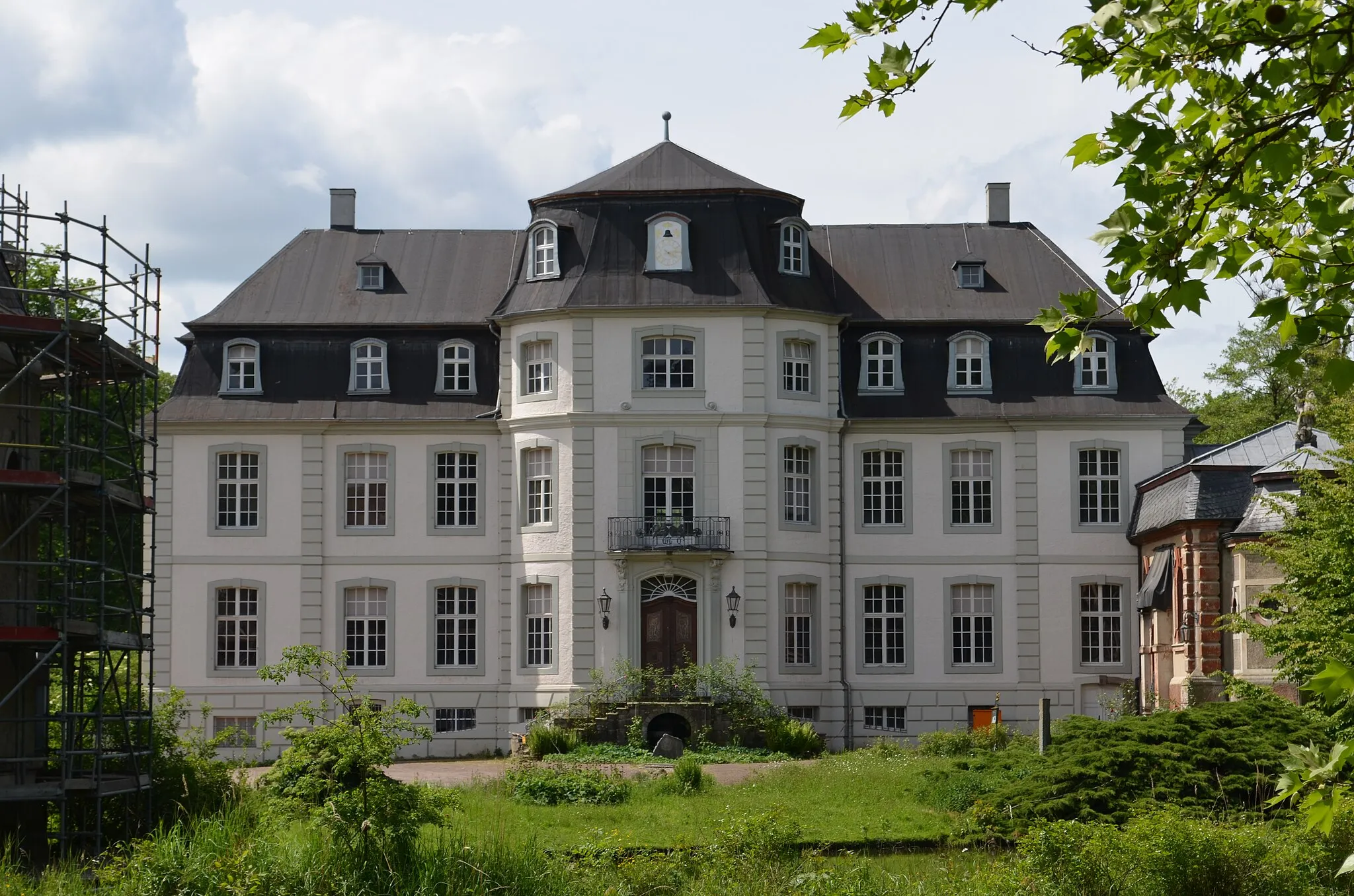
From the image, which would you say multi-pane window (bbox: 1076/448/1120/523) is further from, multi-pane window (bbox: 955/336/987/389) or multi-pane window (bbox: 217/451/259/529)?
multi-pane window (bbox: 217/451/259/529)

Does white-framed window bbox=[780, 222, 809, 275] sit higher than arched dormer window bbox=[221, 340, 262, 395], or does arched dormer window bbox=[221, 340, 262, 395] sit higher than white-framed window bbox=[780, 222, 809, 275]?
white-framed window bbox=[780, 222, 809, 275]

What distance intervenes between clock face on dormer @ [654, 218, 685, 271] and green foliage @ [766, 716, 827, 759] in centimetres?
862

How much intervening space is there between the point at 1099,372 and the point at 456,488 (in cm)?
1260

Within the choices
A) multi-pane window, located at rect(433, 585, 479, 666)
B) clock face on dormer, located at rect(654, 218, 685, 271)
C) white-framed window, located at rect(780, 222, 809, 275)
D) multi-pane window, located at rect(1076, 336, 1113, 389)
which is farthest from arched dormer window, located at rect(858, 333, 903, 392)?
multi-pane window, located at rect(433, 585, 479, 666)

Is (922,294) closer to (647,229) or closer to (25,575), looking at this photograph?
(647,229)

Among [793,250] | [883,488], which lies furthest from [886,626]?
[793,250]

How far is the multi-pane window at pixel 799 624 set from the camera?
33875 mm

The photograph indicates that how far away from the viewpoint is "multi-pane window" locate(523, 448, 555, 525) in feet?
112

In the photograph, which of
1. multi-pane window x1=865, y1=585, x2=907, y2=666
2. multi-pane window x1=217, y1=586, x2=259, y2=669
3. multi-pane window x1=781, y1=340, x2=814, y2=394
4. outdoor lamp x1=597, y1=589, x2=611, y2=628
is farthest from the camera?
multi-pane window x1=217, y1=586, x2=259, y2=669

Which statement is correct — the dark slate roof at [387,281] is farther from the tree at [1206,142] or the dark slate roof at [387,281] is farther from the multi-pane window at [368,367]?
the tree at [1206,142]

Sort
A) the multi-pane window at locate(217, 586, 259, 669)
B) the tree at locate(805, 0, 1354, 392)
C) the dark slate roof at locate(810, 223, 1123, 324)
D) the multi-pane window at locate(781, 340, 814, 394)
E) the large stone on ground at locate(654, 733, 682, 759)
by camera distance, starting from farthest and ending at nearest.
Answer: the dark slate roof at locate(810, 223, 1123, 324) → the multi-pane window at locate(217, 586, 259, 669) → the multi-pane window at locate(781, 340, 814, 394) → the large stone on ground at locate(654, 733, 682, 759) → the tree at locate(805, 0, 1354, 392)

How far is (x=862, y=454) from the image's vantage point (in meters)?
35.0

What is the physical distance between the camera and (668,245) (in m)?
33.9

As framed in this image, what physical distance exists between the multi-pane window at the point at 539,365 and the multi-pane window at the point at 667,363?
174 centimetres
